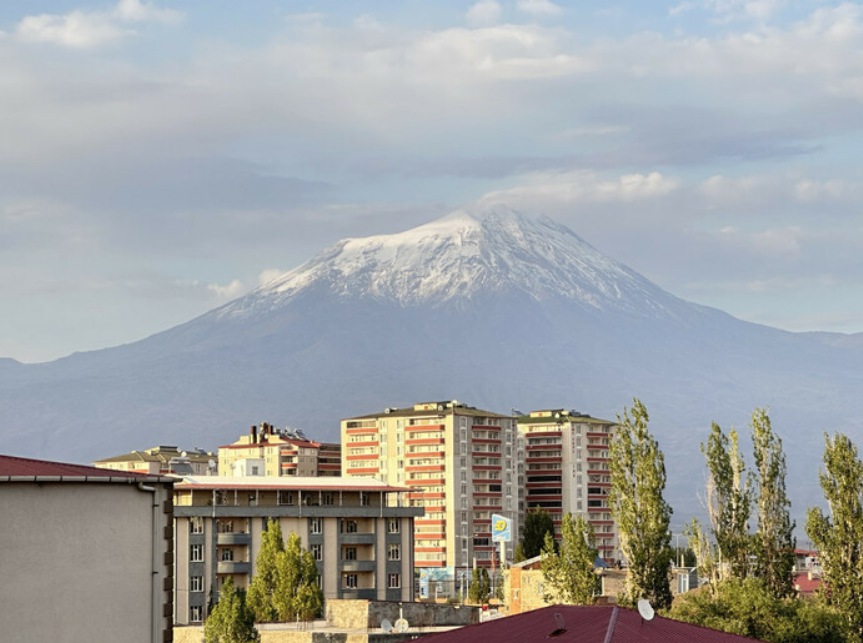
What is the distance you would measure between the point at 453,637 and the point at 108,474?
31.0 ft

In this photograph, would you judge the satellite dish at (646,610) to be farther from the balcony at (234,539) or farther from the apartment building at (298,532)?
the balcony at (234,539)

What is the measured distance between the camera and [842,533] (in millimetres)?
65188

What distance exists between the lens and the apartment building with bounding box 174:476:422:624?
10869 centimetres

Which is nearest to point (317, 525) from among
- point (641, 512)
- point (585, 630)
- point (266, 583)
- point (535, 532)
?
point (266, 583)

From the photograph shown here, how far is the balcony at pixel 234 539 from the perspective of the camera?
111 metres

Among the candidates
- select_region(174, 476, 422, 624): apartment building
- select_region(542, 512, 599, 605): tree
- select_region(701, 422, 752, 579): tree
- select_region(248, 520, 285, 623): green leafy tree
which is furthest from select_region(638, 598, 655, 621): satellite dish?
select_region(174, 476, 422, 624): apartment building

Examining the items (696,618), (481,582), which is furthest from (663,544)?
(481,582)

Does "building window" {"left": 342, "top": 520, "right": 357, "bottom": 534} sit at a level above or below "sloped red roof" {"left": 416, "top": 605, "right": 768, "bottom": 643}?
above

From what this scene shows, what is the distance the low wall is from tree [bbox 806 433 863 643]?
17.4 m

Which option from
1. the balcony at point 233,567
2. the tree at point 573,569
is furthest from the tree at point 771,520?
the balcony at point 233,567

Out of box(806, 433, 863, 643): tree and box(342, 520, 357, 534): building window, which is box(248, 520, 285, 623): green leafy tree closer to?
box(342, 520, 357, 534): building window

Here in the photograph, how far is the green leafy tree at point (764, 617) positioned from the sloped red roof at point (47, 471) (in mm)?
36451

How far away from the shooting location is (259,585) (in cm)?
8988

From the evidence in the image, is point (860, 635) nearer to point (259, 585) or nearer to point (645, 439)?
point (645, 439)
